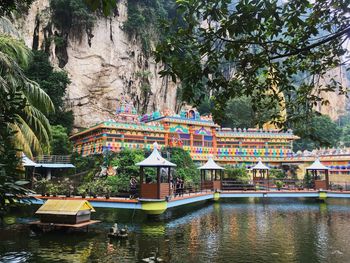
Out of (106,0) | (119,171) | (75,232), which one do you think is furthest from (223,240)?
(119,171)

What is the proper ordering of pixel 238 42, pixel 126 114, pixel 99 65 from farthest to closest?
pixel 99 65 < pixel 126 114 < pixel 238 42

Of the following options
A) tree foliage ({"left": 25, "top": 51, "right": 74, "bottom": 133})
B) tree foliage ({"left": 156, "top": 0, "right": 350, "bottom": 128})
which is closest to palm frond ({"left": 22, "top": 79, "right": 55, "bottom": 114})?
tree foliage ({"left": 156, "top": 0, "right": 350, "bottom": 128})

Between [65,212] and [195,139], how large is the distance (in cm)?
1989

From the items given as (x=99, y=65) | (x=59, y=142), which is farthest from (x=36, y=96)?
(x=99, y=65)

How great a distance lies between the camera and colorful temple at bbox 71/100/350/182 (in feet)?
83.6

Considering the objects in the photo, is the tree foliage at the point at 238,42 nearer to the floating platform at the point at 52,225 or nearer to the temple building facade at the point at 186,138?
the floating platform at the point at 52,225

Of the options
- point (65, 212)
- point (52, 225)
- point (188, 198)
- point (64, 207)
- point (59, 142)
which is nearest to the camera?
point (52, 225)

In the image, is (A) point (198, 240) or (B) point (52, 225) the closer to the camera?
(A) point (198, 240)

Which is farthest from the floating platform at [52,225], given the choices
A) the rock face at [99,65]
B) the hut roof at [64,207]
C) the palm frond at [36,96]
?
the rock face at [99,65]

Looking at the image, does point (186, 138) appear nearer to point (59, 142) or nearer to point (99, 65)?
point (59, 142)

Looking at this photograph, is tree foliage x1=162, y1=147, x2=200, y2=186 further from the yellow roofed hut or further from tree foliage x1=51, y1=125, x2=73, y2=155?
the yellow roofed hut

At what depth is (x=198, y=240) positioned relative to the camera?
428 inches

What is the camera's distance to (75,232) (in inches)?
463

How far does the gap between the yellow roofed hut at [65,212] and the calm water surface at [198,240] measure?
0.53 meters
